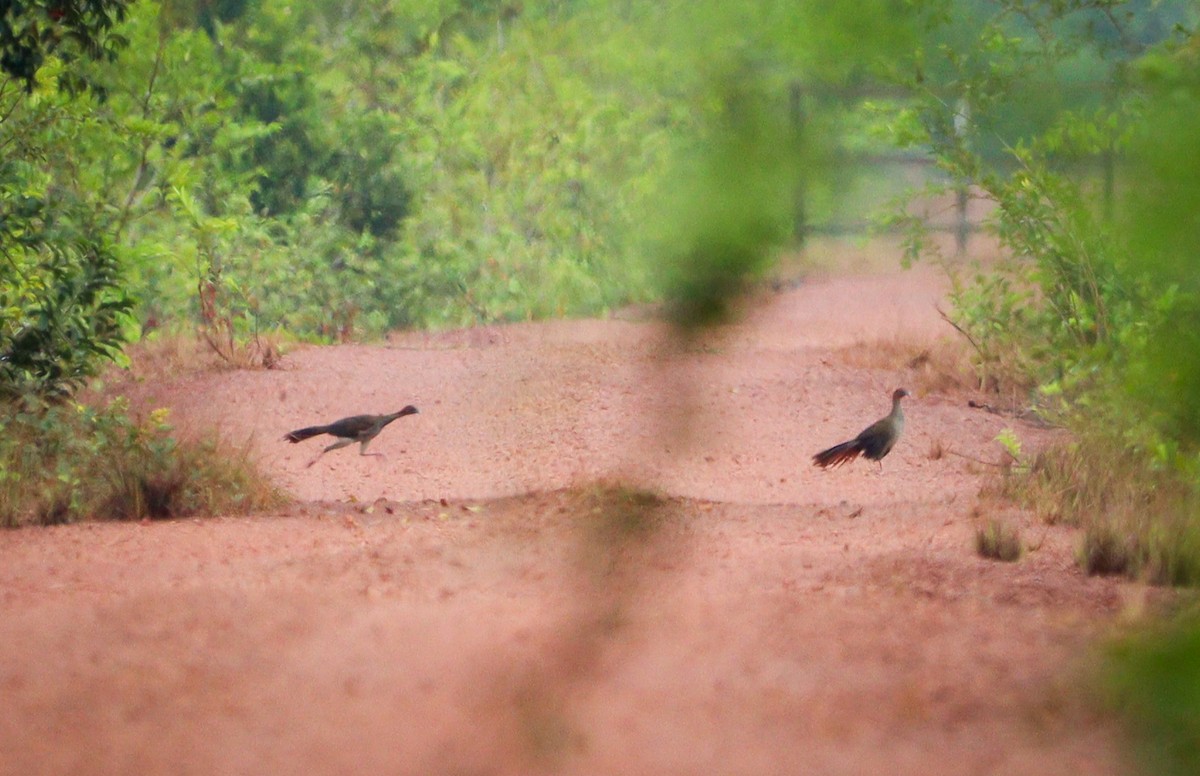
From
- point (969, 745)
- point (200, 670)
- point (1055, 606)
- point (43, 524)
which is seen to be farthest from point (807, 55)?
point (43, 524)

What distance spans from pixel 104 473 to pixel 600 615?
3925 millimetres

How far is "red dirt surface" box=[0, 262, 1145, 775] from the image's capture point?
0.57 m

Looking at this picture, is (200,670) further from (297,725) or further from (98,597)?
(98,597)

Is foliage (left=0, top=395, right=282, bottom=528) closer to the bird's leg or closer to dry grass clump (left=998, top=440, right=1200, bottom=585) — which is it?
the bird's leg

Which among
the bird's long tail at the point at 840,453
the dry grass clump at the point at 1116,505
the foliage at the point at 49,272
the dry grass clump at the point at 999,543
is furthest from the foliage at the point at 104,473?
the dry grass clump at the point at 1116,505

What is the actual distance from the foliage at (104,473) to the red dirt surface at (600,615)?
0.15 meters

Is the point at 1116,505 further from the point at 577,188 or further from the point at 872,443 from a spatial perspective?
the point at 577,188

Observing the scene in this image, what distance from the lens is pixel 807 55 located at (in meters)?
0.40

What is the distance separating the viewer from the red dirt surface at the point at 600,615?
0.57 metres

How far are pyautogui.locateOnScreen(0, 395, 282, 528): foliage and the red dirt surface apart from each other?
15 cm

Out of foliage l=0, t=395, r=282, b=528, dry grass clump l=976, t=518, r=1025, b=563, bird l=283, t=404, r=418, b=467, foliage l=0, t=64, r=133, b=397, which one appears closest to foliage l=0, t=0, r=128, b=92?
foliage l=0, t=64, r=133, b=397

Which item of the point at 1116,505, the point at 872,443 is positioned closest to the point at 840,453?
the point at 872,443

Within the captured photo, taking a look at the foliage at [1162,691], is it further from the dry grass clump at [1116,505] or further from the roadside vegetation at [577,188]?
the dry grass clump at [1116,505]

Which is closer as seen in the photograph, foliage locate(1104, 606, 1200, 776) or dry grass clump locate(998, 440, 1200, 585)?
foliage locate(1104, 606, 1200, 776)
